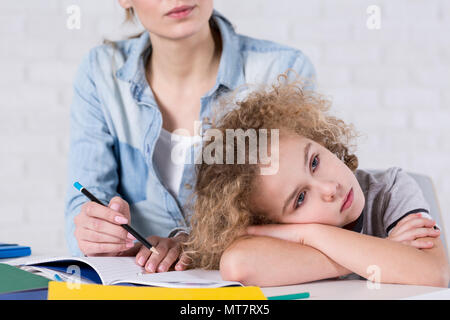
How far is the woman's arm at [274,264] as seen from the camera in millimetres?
645

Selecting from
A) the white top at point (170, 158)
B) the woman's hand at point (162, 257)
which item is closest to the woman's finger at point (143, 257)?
the woman's hand at point (162, 257)

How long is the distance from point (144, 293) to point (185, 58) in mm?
718

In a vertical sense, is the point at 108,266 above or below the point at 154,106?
below

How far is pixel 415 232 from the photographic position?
0.74 metres

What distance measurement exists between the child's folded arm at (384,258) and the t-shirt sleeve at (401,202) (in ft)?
0.40

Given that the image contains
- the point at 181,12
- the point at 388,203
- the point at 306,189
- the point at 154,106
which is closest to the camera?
the point at 306,189

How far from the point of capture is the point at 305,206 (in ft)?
2.48

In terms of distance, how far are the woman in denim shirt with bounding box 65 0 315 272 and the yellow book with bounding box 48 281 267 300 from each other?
1.72ft

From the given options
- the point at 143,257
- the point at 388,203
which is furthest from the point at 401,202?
the point at 143,257

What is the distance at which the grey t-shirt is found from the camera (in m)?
0.83

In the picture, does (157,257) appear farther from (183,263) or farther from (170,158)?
(170,158)

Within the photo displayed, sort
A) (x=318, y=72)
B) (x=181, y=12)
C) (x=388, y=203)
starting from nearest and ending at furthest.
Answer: (x=388, y=203), (x=181, y=12), (x=318, y=72)
